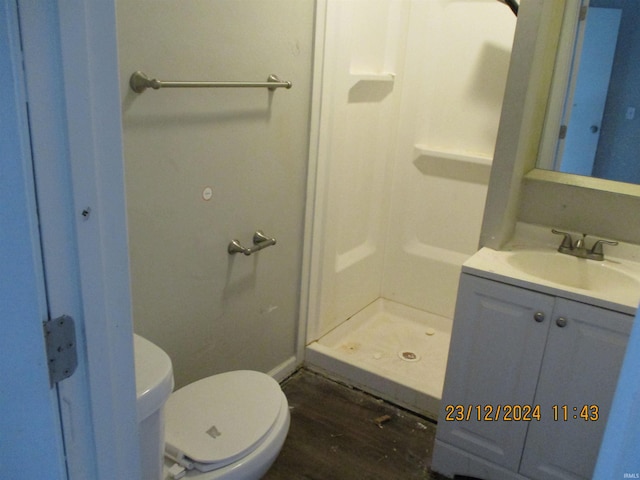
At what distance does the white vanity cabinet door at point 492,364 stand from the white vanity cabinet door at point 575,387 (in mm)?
40

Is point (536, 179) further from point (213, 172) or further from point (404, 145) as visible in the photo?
point (213, 172)

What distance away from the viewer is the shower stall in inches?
92.5

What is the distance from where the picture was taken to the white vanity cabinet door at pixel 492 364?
170 centimetres

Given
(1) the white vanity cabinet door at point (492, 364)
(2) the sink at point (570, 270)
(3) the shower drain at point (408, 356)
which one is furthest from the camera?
(3) the shower drain at point (408, 356)

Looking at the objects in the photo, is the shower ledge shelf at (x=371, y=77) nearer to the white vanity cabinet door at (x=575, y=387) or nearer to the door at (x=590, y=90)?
the door at (x=590, y=90)

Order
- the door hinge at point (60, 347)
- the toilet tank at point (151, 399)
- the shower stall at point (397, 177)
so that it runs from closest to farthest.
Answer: the door hinge at point (60, 347) → the toilet tank at point (151, 399) → the shower stall at point (397, 177)

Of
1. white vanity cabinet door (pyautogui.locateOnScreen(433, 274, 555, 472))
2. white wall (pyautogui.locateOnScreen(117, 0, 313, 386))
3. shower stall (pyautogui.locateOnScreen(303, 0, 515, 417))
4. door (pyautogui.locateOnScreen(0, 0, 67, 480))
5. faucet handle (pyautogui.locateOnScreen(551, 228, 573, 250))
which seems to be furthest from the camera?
shower stall (pyautogui.locateOnScreen(303, 0, 515, 417))

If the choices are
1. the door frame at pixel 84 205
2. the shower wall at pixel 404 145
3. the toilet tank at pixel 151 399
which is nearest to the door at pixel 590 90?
the shower wall at pixel 404 145

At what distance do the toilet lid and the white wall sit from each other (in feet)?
0.86

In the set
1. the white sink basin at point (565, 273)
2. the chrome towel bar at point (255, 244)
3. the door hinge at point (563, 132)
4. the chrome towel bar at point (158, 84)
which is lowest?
the chrome towel bar at point (255, 244)

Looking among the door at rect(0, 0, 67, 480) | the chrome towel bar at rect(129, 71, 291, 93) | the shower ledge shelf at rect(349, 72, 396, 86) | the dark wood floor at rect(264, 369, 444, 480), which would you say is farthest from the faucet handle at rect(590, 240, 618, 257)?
the door at rect(0, 0, 67, 480)

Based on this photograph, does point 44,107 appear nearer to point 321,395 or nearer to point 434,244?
point 321,395

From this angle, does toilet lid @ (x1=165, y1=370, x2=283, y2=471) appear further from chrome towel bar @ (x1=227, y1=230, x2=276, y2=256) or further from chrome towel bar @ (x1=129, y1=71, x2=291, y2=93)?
chrome towel bar @ (x1=129, y1=71, x2=291, y2=93)

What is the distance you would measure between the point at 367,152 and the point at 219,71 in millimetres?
1067
